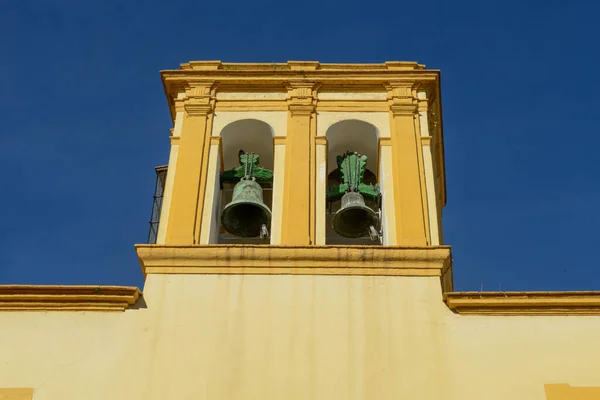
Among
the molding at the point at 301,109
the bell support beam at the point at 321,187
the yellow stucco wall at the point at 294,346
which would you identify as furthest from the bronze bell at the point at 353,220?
the yellow stucco wall at the point at 294,346

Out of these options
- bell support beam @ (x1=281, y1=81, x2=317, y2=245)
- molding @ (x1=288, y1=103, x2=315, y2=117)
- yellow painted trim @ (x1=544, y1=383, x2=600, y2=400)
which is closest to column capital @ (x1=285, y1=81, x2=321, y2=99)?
bell support beam @ (x1=281, y1=81, x2=317, y2=245)

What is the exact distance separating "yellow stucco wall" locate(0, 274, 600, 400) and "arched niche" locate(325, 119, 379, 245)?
6.48ft

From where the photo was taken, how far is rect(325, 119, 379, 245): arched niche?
39.0ft

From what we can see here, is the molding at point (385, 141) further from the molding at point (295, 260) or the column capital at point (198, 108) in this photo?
the column capital at point (198, 108)

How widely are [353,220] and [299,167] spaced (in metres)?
0.78

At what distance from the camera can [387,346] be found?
9.55m

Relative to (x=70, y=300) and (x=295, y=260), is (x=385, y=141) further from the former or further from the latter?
(x=70, y=300)

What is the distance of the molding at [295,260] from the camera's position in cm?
1019

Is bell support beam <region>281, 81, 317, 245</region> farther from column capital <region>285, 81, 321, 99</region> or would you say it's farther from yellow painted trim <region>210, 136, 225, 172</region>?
yellow painted trim <region>210, 136, 225, 172</region>

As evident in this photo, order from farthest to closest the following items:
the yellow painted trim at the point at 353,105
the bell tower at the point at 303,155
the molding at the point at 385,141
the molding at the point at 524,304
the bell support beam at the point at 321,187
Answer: the yellow painted trim at the point at 353,105, the molding at the point at 385,141, the bell tower at the point at 303,155, the bell support beam at the point at 321,187, the molding at the point at 524,304

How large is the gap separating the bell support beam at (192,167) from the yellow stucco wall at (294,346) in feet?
2.48

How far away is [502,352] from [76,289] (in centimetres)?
381

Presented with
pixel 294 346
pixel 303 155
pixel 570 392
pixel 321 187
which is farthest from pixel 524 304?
pixel 303 155

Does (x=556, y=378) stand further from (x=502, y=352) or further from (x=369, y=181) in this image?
(x=369, y=181)
